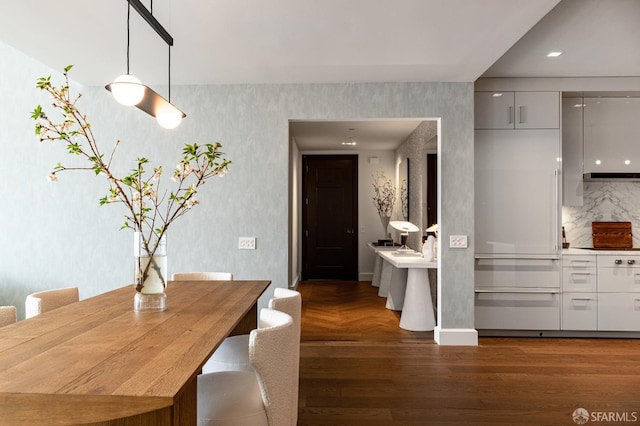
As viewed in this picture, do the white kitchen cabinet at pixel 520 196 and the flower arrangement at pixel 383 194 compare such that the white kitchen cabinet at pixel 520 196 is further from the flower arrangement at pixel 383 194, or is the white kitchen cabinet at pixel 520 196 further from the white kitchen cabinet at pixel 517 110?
the flower arrangement at pixel 383 194

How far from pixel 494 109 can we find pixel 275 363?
3754mm

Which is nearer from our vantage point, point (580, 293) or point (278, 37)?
point (278, 37)

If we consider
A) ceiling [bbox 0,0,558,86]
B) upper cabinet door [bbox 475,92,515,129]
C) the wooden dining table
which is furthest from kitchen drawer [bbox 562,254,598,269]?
the wooden dining table

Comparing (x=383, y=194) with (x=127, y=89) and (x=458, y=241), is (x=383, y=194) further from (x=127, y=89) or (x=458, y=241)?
(x=127, y=89)

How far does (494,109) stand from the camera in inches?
171

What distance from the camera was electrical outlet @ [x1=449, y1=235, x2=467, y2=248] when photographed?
13.1 ft

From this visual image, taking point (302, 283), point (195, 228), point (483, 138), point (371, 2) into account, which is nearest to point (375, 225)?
point (302, 283)

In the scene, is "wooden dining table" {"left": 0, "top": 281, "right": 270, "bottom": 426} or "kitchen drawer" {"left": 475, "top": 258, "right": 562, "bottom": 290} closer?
"wooden dining table" {"left": 0, "top": 281, "right": 270, "bottom": 426}

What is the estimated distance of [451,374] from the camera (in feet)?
10.8

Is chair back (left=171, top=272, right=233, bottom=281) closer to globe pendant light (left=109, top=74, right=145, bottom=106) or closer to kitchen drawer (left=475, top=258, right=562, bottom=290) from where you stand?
globe pendant light (left=109, top=74, right=145, bottom=106)

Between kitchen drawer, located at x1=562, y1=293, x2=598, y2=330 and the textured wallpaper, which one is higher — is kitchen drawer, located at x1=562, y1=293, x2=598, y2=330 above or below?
below

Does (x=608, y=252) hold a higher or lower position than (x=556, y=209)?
lower

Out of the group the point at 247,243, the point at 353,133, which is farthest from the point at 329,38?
the point at 353,133

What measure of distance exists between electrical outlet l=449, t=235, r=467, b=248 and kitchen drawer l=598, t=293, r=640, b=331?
1.57 meters
